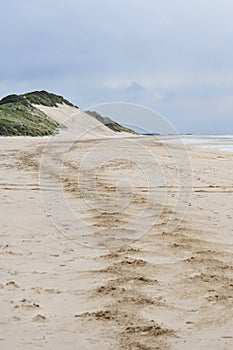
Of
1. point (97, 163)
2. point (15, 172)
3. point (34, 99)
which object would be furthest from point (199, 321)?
point (34, 99)

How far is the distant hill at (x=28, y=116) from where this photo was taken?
1668 inches

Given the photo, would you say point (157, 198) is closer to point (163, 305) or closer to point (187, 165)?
point (163, 305)

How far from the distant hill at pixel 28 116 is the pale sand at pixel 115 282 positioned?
1994 centimetres

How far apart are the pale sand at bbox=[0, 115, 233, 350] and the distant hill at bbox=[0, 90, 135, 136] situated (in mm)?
19942

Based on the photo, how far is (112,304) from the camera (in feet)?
12.6

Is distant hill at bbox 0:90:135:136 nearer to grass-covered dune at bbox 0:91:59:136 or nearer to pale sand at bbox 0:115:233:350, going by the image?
grass-covered dune at bbox 0:91:59:136

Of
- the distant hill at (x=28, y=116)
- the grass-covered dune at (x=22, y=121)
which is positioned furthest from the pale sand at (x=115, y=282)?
the grass-covered dune at (x=22, y=121)

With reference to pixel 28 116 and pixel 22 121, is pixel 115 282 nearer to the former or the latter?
pixel 22 121

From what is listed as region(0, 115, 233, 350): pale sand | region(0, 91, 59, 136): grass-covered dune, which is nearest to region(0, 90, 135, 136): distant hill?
region(0, 91, 59, 136): grass-covered dune

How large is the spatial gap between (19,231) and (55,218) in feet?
2.92

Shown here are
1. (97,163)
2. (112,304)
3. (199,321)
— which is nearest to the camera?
(199,321)

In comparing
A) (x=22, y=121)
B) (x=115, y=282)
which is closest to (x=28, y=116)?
(x=22, y=121)

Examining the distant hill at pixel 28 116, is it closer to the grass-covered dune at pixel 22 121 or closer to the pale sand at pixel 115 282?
the grass-covered dune at pixel 22 121

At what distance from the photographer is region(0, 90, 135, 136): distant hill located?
4238 centimetres
